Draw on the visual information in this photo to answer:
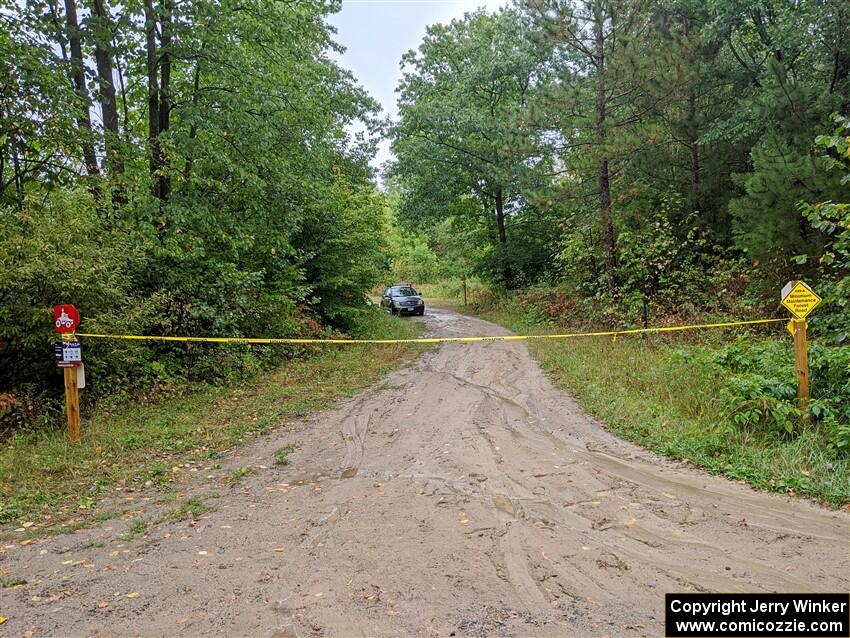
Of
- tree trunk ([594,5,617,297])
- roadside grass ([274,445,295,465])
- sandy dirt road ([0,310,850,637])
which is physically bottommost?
sandy dirt road ([0,310,850,637])

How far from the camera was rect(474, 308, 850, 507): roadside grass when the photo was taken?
4.94 meters

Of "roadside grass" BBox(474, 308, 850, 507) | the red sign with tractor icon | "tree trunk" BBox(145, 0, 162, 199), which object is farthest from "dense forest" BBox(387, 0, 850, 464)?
"tree trunk" BBox(145, 0, 162, 199)

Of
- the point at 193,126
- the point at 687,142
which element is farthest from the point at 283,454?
the point at 687,142

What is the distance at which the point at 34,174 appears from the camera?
8.43 metres

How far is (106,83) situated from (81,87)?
1139 mm

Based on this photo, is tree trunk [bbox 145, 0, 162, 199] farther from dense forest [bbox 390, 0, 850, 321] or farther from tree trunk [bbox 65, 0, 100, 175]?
dense forest [bbox 390, 0, 850, 321]

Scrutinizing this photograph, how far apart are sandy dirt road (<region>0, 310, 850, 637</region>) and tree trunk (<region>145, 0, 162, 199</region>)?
22.8 feet

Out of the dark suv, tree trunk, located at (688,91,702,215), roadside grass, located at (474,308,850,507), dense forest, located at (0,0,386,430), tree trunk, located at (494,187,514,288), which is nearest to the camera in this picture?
roadside grass, located at (474,308,850,507)

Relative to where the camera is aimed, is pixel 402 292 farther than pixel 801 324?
Yes

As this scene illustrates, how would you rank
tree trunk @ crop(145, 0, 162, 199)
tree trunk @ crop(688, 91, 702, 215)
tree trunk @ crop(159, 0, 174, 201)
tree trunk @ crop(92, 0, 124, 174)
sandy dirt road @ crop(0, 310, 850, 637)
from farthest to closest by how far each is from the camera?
tree trunk @ crop(688, 91, 702, 215)
tree trunk @ crop(159, 0, 174, 201)
tree trunk @ crop(145, 0, 162, 199)
tree trunk @ crop(92, 0, 124, 174)
sandy dirt road @ crop(0, 310, 850, 637)

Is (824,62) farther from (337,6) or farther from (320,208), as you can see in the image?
(337,6)

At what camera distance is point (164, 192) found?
10891mm

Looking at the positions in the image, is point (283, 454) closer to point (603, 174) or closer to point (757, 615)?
point (757, 615)

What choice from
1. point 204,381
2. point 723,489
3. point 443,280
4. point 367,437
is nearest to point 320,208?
point 204,381
